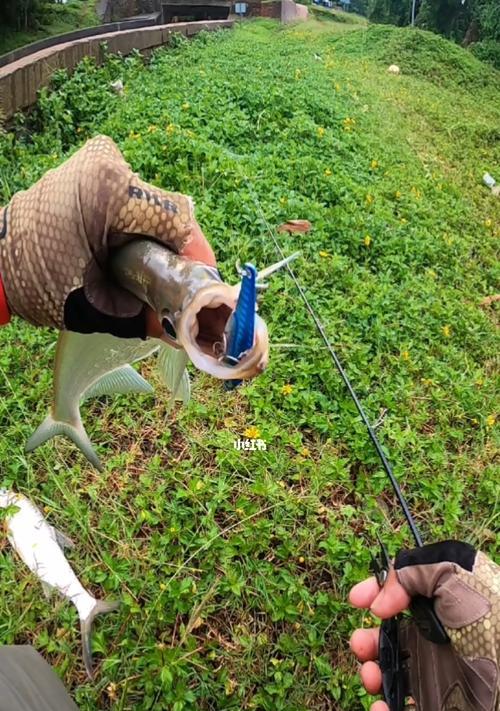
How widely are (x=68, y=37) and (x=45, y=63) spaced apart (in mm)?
6851

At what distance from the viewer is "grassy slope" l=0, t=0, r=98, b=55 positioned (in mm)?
15547

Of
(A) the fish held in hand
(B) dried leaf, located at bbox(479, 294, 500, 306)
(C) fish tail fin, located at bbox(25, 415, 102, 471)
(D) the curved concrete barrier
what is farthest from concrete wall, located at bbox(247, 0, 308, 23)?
(A) the fish held in hand

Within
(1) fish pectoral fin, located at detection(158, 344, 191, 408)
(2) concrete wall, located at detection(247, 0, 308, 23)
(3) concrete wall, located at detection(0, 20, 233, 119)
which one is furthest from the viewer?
(2) concrete wall, located at detection(247, 0, 308, 23)

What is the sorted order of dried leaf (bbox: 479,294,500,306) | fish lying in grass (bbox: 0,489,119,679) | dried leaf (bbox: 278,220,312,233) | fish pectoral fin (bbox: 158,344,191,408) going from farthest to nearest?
dried leaf (bbox: 479,294,500,306) < dried leaf (bbox: 278,220,312,233) < fish lying in grass (bbox: 0,489,119,679) < fish pectoral fin (bbox: 158,344,191,408)

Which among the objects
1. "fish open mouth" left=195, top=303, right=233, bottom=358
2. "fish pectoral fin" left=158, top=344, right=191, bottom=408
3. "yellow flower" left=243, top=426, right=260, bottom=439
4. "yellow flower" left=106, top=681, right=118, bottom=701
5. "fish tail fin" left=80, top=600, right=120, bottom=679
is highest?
"fish open mouth" left=195, top=303, right=233, bottom=358

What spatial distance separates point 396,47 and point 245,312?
16.6m

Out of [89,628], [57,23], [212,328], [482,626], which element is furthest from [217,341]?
[57,23]

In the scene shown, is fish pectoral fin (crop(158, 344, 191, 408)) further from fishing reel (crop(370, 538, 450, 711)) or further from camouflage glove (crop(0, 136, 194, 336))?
fishing reel (crop(370, 538, 450, 711))

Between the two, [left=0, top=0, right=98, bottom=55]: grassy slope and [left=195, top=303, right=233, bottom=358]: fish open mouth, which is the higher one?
[left=195, top=303, right=233, bottom=358]: fish open mouth

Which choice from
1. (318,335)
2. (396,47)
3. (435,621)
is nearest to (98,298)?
(435,621)

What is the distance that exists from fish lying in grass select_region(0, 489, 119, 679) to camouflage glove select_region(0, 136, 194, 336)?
1485 millimetres

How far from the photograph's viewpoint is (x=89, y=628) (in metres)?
2.16

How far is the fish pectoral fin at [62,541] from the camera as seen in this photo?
2404 millimetres

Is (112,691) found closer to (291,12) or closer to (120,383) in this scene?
(120,383)
